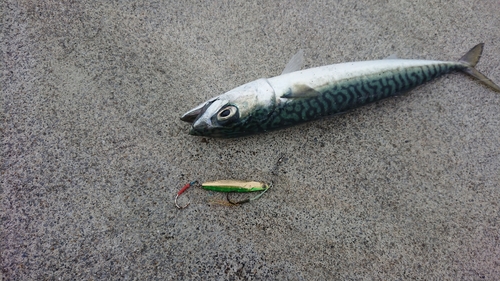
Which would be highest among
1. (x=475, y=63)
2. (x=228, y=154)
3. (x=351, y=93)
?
(x=351, y=93)

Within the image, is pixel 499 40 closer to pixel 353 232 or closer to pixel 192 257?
pixel 353 232

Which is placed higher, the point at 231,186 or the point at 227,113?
the point at 227,113

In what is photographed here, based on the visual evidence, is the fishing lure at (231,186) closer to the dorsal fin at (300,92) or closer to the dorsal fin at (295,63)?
the dorsal fin at (300,92)

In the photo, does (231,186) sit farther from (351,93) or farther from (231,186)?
(351,93)

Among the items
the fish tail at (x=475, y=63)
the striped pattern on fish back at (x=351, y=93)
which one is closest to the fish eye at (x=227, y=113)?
the striped pattern on fish back at (x=351, y=93)

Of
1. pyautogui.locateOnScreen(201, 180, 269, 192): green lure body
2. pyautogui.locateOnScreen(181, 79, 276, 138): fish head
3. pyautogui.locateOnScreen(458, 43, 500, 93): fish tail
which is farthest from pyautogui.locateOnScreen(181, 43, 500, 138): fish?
pyautogui.locateOnScreen(201, 180, 269, 192): green lure body

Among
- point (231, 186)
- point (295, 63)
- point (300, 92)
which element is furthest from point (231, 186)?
point (295, 63)

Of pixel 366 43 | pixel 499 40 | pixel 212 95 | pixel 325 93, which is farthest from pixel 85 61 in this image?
pixel 499 40
